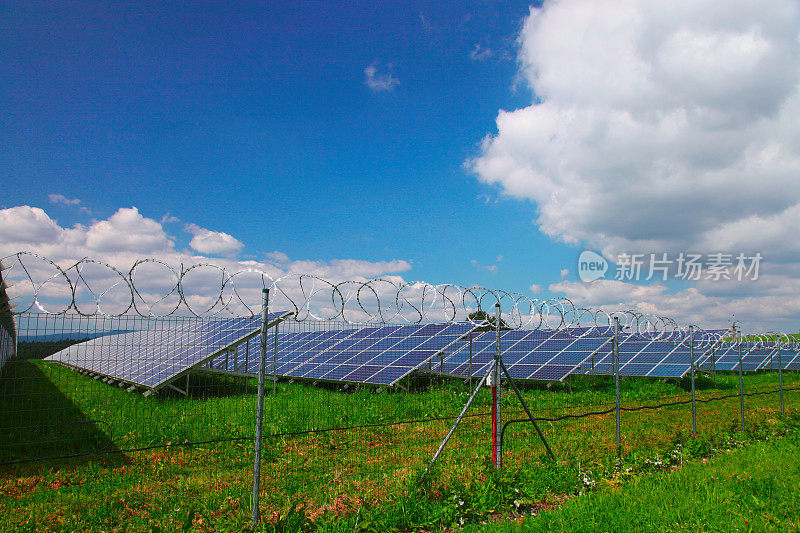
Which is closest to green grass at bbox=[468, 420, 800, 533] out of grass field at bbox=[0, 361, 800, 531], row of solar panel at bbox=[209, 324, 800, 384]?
grass field at bbox=[0, 361, 800, 531]

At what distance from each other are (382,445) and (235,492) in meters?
3.44

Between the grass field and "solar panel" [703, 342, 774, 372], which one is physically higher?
"solar panel" [703, 342, 774, 372]

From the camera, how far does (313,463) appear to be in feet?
A: 28.1

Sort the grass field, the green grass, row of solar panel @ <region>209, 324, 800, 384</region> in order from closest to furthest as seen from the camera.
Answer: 1. the green grass
2. the grass field
3. row of solar panel @ <region>209, 324, 800, 384</region>

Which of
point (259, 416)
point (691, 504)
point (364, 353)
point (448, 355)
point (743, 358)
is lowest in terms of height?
point (691, 504)

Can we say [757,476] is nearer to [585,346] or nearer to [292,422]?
[292,422]

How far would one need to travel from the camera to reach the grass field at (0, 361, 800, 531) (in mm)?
6148

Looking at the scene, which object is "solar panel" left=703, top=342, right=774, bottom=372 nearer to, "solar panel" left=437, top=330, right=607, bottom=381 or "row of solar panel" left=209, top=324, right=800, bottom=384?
"row of solar panel" left=209, top=324, right=800, bottom=384

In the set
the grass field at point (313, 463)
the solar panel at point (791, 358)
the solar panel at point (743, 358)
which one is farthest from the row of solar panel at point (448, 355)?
the solar panel at point (791, 358)

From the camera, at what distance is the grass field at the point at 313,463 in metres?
6.15

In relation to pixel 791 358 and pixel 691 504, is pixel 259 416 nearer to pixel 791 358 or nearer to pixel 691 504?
pixel 691 504

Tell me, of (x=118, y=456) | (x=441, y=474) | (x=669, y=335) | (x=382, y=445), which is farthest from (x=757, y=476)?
(x=669, y=335)

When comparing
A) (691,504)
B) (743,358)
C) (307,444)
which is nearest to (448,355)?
(307,444)

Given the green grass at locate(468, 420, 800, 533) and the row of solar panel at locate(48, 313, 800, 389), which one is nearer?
the green grass at locate(468, 420, 800, 533)
